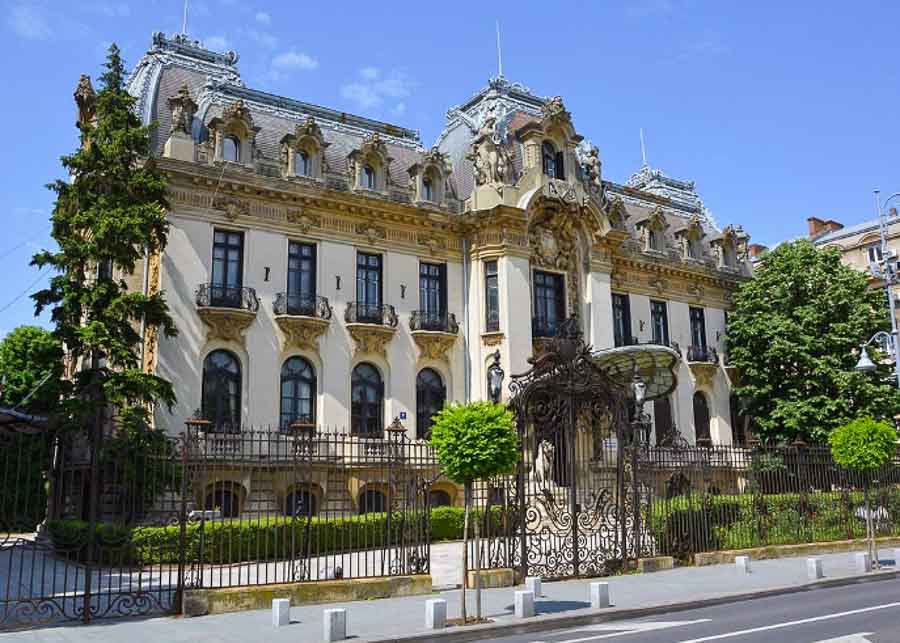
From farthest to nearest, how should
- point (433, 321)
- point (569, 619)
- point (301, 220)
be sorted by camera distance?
point (433, 321) < point (301, 220) < point (569, 619)

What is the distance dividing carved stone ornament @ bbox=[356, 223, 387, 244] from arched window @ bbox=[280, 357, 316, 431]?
18.0ft

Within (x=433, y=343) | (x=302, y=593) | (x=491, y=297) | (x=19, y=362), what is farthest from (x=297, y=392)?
(x=19, y=362)

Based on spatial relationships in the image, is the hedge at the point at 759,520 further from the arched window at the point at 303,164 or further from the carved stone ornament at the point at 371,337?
the arched window at the point at 303,164

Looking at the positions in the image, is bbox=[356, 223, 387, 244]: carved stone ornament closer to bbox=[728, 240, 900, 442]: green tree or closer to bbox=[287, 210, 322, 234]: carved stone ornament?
bbox=[287, 210, 322, 234]: carved stone ornament

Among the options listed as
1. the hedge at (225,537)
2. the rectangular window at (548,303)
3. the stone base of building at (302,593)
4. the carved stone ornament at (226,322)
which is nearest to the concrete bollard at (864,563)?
the hedge at (225,537)

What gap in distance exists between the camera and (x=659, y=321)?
131 feet

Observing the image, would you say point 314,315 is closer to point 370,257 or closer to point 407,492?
point 370,257

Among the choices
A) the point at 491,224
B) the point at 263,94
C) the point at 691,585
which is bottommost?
the point at 691,585

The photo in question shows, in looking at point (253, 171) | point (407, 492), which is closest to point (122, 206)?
point (253, 171)

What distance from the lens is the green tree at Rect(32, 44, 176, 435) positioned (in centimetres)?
2236

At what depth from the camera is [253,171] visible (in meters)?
28.9

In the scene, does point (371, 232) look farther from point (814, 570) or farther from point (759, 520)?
point (814, 570)

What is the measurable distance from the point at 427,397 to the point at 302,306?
20.3 ft

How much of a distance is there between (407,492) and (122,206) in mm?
12814
